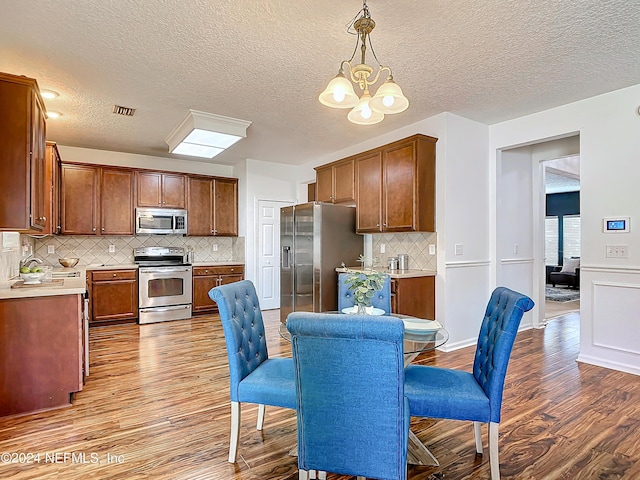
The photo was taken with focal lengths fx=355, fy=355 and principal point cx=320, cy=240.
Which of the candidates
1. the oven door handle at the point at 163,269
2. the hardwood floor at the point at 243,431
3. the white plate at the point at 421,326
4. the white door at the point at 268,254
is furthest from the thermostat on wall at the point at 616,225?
the oven door handle at the point at 163,269

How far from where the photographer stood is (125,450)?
207 centimetres

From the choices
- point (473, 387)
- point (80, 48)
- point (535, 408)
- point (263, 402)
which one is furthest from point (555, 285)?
point (80, 48)

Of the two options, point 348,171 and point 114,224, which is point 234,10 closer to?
point 348,171

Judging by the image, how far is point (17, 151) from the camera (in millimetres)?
2455

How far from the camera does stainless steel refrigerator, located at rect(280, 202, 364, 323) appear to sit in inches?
183

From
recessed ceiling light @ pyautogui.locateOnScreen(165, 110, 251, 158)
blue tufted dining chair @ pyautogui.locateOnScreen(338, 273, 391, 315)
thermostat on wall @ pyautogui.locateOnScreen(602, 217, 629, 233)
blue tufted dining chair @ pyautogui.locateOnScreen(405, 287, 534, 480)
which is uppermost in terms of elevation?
recessed ceiling light @ pyautogui.locateOnScreen(165, 110, 251, 158)

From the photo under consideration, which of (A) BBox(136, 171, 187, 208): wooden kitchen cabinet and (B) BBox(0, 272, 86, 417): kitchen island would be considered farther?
(A) BBox(136, 171, 187, 208): wooden kitchen cabinet

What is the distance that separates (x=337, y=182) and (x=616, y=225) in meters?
3.20

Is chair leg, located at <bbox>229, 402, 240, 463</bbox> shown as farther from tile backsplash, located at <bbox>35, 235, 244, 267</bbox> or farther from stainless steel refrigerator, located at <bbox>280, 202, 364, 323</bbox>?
tile backsplash, located at <bbox>35, 235, 244, 267</bbox>

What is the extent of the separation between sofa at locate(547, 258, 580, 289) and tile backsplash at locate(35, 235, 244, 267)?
8.22 m

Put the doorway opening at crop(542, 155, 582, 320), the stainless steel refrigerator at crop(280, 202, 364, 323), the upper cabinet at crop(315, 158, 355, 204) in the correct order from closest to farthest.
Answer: the stainless steel refrigerator at crop(280, 202, 364, 323) < the upper cabinet at crop(315, 158, 355, 204) < the doorway opening at crop(542, 155, 582, 320)

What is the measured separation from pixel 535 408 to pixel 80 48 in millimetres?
4262

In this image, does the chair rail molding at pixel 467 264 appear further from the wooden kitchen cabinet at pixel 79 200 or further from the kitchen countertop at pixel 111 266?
the wooden kitchen cabinet at pixel 79 200

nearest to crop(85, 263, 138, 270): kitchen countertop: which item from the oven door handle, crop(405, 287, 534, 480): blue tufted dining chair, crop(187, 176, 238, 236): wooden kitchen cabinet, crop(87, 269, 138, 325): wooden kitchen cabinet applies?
crop(87, 269, 138, 325): wooden kitchen cabinet
